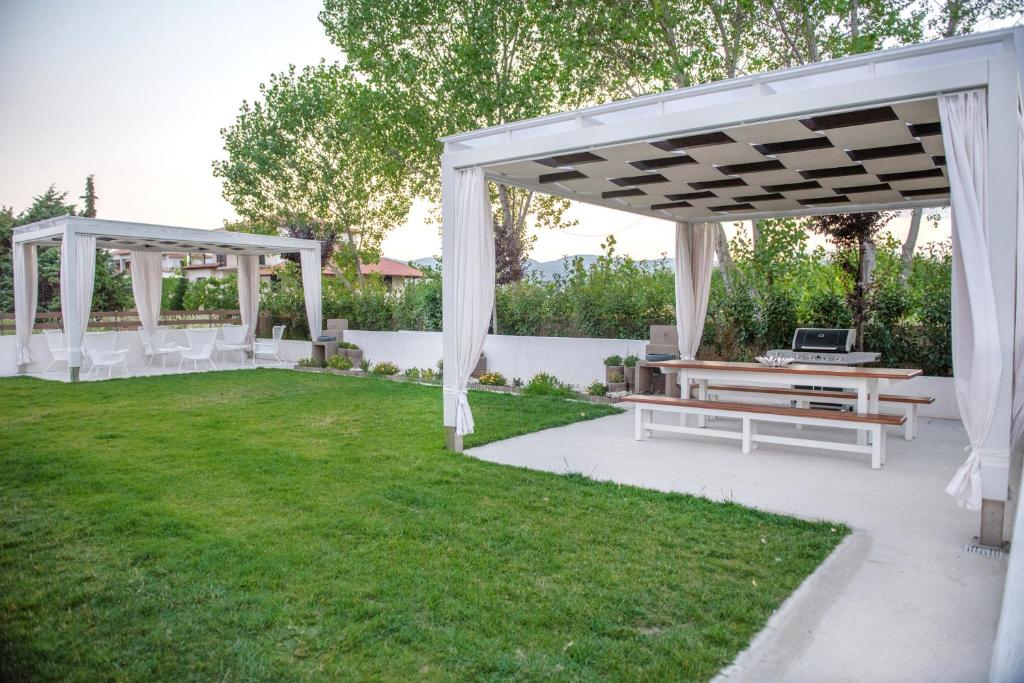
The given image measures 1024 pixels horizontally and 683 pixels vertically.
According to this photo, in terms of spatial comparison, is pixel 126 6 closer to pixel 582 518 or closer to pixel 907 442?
pixel 582 518

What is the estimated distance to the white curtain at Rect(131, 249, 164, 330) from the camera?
14.7 metres

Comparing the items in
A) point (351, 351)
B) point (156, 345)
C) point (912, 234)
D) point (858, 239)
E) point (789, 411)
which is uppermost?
point (912, 234)

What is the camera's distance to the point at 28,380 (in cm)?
1184

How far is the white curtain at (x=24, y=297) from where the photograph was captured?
42.1 ft

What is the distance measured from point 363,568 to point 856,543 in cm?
272

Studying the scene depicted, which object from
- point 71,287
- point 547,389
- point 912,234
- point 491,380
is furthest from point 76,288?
point 912,234

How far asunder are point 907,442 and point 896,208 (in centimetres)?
302

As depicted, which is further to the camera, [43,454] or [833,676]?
[43,454]

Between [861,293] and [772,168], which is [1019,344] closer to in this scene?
[772,168]

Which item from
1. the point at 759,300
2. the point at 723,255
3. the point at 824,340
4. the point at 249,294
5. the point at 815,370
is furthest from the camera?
the point at 249,294

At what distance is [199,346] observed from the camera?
14.5 m

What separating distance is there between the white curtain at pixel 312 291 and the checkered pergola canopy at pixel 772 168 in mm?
8585

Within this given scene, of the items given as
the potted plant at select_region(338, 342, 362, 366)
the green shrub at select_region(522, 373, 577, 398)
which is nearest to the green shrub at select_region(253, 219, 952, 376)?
the green shrub at select_region(522, 373, 577, 398)

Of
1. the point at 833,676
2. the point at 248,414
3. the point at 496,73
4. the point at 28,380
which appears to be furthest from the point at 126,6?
the point at 496,73
